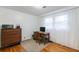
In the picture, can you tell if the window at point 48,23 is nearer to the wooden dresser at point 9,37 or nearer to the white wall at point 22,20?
the white wall at point 22,20

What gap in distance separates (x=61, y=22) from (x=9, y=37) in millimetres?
3186

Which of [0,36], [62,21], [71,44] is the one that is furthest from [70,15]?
[0,36]

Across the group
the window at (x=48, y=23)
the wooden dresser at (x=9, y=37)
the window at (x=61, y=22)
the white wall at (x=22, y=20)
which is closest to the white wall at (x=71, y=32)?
the window at (x=61, y=22)

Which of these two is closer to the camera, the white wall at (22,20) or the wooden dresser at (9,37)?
the wooden dresser at (9,37)

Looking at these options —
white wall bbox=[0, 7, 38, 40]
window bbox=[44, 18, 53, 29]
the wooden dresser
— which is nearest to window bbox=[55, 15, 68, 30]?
window bbox=[44, 18, 53, 29]

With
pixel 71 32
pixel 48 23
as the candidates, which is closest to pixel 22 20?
pixel 48 23

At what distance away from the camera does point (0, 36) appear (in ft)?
11.0

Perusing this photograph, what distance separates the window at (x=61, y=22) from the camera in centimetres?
371

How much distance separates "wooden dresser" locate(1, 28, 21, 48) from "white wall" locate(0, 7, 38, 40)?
635 mm

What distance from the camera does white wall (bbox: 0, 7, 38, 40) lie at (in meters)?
3.66

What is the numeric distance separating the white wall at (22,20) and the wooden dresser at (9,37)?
64cm

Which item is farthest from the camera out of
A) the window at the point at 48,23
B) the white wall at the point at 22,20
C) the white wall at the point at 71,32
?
the window at the point at 48,23

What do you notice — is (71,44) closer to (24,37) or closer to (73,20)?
(73,20)
